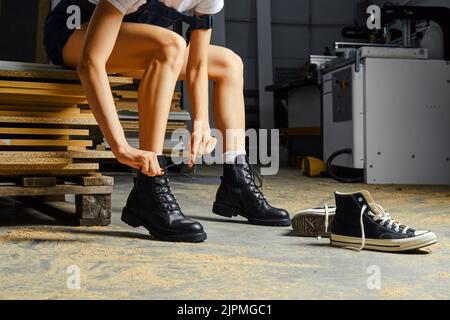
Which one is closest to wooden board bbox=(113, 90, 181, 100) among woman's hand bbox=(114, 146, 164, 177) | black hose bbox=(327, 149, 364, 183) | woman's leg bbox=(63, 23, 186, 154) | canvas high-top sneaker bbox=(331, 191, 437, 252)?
black hose bbox=(327, 149, 364, 183)

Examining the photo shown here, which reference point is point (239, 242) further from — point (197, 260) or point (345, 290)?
point (345, 290)

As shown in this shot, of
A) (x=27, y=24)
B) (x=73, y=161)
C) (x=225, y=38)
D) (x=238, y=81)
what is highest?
(x=225, y=38)

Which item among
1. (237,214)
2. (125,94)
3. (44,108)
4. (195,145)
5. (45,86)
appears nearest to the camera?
(195,145)

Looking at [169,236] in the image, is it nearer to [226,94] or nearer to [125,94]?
[226,94]

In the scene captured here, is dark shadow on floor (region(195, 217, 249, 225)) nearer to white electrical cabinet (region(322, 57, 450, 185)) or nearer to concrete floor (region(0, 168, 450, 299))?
concrete floor (region(0, 168, 450, 299))

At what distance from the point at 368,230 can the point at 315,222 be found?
0.93 feet

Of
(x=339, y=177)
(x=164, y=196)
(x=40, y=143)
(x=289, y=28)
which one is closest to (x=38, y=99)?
(x=40, y=143)

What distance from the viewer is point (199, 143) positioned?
1.91 meters

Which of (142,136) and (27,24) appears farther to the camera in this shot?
(27,24)

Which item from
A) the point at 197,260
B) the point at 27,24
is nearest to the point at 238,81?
the point at 197,260

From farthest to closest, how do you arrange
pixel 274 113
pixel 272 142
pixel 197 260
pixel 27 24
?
pixel 274 113
pixel 272 142
pixel 27 24
pixel 197 260

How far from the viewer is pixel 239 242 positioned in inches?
77.7

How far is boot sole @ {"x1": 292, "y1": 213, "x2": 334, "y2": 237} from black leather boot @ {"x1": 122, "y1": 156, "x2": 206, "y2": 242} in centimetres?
36
